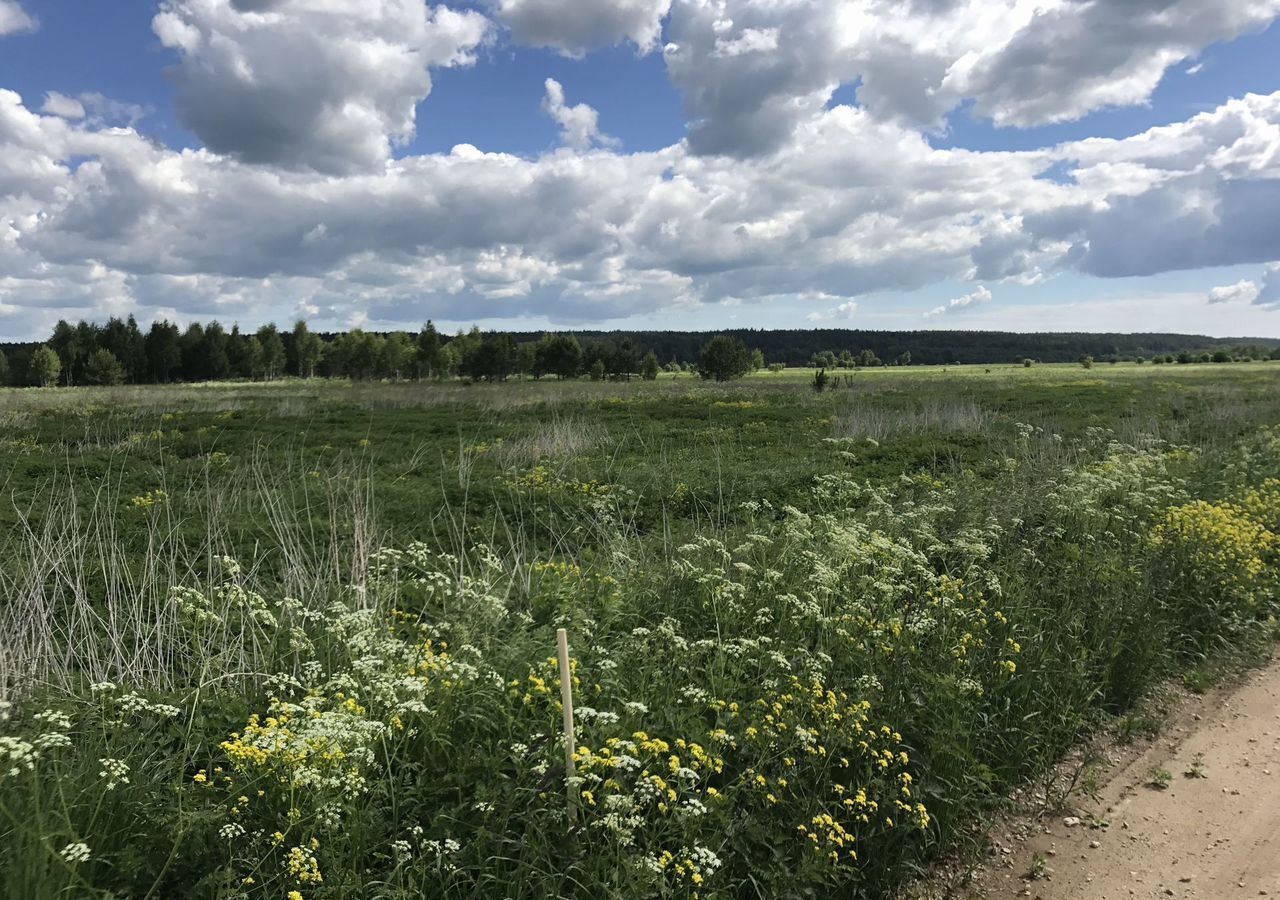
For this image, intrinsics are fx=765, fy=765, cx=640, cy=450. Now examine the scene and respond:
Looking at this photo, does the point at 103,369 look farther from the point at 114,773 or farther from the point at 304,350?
the point at 114,773

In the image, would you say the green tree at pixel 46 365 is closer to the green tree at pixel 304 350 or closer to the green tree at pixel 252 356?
the green tree at pixel 252 356

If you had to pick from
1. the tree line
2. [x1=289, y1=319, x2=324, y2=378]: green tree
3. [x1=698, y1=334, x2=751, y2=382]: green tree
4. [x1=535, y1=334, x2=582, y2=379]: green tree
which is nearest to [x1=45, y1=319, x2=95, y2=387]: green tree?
the tree line

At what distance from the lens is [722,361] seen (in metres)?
80.2

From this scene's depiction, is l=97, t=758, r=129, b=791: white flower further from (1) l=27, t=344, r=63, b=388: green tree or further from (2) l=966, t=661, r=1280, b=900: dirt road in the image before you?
(1) l=27, t=344, r=63, b=388: green tree

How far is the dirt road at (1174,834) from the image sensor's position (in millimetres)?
3668

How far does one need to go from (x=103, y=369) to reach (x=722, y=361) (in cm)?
6062

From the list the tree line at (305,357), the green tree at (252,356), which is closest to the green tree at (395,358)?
the tree line at (305,357)

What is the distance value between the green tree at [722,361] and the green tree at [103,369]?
58.4 meters

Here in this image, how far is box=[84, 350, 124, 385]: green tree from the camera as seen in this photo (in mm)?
73500

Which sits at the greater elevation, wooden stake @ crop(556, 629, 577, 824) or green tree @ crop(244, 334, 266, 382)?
green tree @ crop(244, 334, 266, 382)

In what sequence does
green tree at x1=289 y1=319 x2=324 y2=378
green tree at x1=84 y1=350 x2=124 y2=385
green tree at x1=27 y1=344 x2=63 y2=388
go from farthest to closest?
1. green tree at x1=289 y1=319 x2=324 y2=378
2. green tree at x1=27 y1=344 x2=63 y2=388
3. green tree at x1=84 y1=350 x2=124 y2=385

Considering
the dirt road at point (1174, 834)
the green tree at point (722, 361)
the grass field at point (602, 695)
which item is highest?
the green tree at point (722, 361)

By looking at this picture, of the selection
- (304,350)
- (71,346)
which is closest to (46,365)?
(71,346)

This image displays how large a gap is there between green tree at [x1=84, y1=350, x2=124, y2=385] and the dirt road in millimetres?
88040
